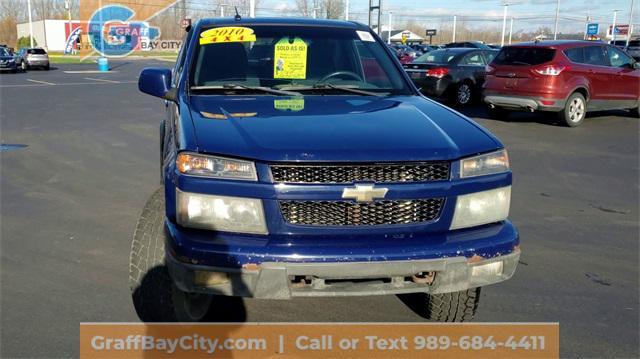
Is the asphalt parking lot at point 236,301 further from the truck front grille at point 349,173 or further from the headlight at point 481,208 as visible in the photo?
the truck front grille at point 349,173

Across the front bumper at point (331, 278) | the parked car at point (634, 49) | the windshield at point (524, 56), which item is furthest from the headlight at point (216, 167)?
the parked car at point (634, 49)

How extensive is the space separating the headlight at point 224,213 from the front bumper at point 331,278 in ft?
0.67

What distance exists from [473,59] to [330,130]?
13.7m

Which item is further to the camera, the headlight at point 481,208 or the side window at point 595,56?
the side window at point 595,56

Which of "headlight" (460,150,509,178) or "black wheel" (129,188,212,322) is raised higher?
"headlight" (460,150,509,178)

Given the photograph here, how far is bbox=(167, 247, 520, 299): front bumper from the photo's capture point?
2.73 metres

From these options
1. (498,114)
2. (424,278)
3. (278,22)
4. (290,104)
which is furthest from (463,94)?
(424,278)

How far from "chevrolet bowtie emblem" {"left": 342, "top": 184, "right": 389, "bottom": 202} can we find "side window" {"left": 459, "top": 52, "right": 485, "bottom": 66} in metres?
13.5

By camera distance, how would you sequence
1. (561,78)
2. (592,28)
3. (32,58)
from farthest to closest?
(592,28) → (32,58) → (561,78)

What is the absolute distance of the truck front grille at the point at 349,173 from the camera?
2.81 m

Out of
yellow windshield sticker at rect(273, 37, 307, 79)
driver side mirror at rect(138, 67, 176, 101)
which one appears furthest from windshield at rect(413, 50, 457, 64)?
driver side mirror at rect(138, 67, 176, 101)

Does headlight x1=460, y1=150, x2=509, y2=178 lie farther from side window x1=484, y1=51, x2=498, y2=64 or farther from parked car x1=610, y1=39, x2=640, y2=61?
parked car x1=610, y1=39, x2=640, y2=61

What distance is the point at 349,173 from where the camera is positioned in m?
2.84

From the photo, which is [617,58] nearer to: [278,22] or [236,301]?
[278,22]
